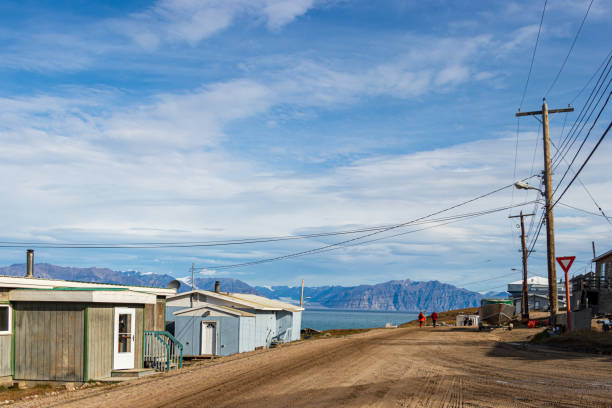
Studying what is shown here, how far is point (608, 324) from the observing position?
23.9m

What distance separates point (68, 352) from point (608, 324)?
65.7 ft

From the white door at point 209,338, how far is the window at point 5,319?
19570 millimetres

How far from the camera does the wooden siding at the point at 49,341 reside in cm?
1908

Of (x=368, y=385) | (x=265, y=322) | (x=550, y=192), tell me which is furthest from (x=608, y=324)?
(x=265, y=322)

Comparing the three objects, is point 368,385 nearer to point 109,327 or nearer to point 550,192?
point 109,327

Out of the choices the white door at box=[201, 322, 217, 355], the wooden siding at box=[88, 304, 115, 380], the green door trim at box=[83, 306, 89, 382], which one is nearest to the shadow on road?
the wooden siding at box=[88, 304, 115, 380]

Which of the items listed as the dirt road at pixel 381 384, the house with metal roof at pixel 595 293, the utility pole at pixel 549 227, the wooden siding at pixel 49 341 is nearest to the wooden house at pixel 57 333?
the wooden siding at pixel 49 341

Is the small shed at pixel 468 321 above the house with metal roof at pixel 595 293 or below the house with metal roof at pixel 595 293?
below

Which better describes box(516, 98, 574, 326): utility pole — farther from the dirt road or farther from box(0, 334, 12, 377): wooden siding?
box(0, 334, 12, 377): wooden siding

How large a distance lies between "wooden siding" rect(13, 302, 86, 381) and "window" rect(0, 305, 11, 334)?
21cm

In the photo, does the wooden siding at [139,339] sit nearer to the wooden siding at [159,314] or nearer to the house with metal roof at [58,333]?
the house with metal roof at [58,333]

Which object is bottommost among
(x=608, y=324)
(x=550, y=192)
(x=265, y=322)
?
(x=265, y=322)

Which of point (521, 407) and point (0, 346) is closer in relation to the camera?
point (521, 407)

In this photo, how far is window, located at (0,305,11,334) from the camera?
64.0ft
